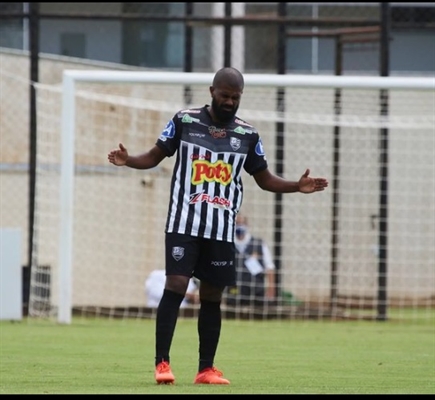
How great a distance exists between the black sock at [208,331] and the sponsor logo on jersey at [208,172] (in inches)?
29.0

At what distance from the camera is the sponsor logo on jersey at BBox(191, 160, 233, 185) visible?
293 inches

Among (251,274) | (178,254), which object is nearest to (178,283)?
(178,254)

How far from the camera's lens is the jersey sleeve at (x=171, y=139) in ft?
24.7

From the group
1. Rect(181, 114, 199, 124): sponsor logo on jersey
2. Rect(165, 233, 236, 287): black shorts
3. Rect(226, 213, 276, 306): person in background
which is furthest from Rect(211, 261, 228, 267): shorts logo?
Rect(226, 213, 276, 306): person in background

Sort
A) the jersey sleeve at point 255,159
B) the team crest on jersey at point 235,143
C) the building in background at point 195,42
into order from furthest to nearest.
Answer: the building in background at point 195,42, the jersey sleeve at point 255,159, the team crest on jersey at point 235,143

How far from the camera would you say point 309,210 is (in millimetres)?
16094

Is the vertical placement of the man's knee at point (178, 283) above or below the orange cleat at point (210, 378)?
above

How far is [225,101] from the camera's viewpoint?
287 inches

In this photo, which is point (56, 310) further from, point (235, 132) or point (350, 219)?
point (235, 132)

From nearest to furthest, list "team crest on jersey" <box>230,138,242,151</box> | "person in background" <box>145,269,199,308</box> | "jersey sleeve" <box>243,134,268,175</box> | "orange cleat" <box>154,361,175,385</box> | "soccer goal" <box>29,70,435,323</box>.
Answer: "orange cleat" <box>154,361,175,385</box> < "team crest on jersey" <box>230,138,242,151</box> < "jersey sleeve" <box>243,134,268,175</box> < "person in background" <box>145,269,199,308</box> < "soccer goal" <box>29,70,435,323</box>

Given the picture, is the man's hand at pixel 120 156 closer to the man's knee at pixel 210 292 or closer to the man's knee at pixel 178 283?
the man's knee at pixel 178 283

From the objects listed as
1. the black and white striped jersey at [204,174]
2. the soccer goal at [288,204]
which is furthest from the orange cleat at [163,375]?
the soccer goal at [288,204]

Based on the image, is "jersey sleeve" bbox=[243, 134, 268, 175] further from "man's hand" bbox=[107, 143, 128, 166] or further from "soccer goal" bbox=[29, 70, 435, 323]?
"soccer goal" bbox=[29, 70, 435, 323]

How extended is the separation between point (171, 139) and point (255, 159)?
0.55 metres
